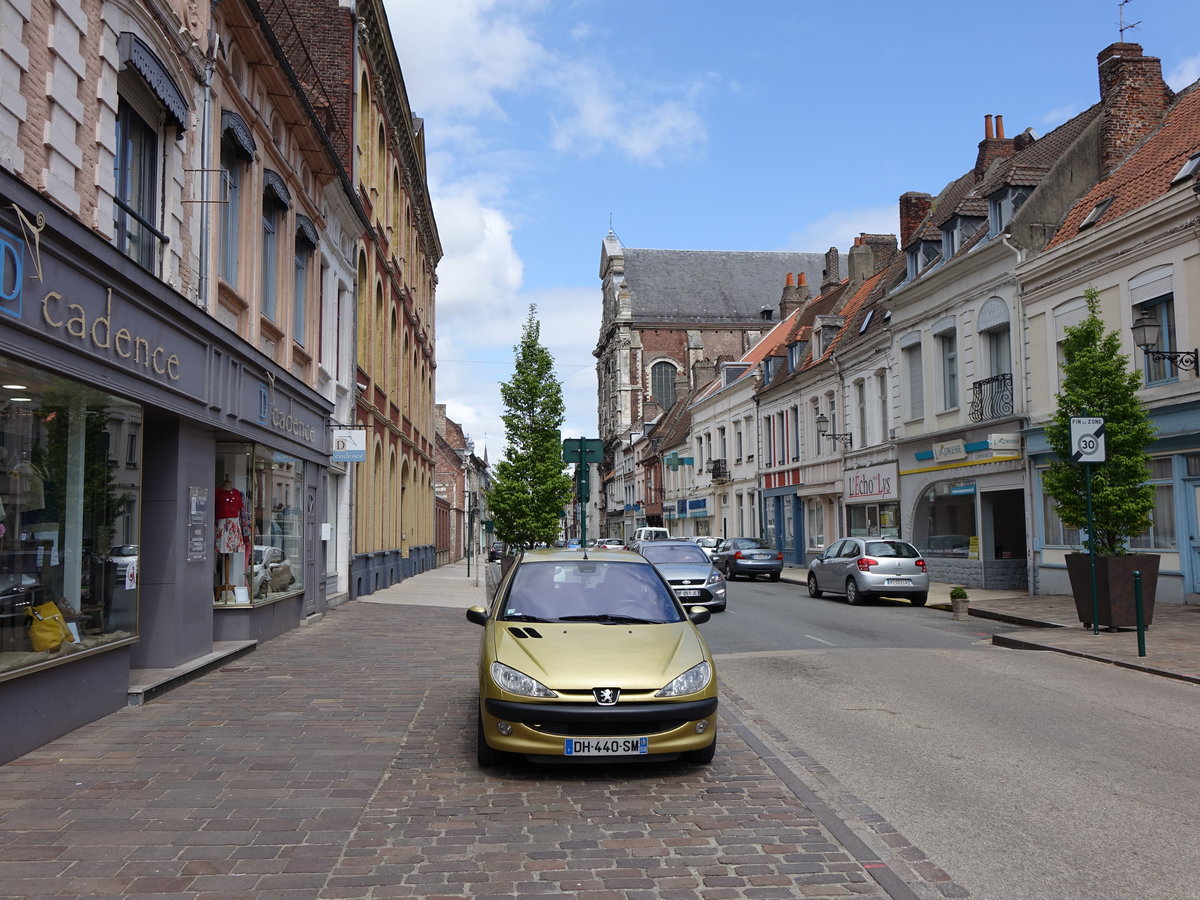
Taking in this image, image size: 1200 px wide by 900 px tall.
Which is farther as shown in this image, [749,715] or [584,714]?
[749,715]

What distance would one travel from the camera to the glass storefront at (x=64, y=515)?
698 centimetres

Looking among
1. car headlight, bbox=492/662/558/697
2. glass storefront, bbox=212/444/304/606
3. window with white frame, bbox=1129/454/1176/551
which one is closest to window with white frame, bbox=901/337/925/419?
window with white frame, bbox=1129/454/1176/551

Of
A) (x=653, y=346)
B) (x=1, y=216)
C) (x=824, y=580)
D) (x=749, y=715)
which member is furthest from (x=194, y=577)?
(x=653, y=346)

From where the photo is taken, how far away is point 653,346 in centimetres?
8456

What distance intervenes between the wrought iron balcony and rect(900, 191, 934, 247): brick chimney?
34.1 feet

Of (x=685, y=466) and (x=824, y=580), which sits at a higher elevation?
(x=685, y=466)

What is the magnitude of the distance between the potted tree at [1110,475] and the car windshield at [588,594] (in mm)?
8873

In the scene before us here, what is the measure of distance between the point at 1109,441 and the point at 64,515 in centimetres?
1353

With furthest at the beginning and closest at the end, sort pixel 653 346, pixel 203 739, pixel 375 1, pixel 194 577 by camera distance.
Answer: pixel 653 346, pixel 375 1, pixel 194 577, pixel 203 739

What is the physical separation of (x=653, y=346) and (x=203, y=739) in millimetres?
78329

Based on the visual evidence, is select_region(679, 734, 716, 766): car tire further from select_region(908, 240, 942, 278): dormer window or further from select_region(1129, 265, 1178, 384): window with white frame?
select_region(908, 240, 942, 278): dormer window

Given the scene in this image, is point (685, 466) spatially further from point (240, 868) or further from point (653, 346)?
point (240, 868)

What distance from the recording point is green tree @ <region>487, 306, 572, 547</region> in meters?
34.7

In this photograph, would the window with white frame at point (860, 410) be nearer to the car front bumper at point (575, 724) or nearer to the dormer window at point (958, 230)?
the dormer window at point (958, 230)
